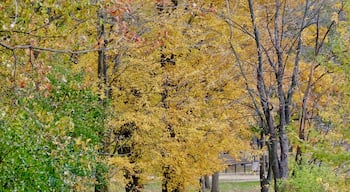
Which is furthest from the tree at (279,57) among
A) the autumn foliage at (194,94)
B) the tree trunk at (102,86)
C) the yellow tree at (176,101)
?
the tree trunk at (102,86)

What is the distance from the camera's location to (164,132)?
12.4 meters

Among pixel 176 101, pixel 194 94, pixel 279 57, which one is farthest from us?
pixel 194 94

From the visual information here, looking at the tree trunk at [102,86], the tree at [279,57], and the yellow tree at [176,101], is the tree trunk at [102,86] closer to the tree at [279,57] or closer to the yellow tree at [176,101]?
the yellow tree at [176,101]

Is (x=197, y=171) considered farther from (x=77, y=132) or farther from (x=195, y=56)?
(x=77, y=132)

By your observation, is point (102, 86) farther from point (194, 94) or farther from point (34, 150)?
point (34, 150)

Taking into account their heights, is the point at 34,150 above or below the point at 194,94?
below

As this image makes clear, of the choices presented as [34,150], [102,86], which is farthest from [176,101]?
[34,150]

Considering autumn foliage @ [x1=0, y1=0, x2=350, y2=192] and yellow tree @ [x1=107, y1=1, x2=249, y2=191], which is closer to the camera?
autumn foliage @ [x1=0, y1=0, x2=350, y2=192]

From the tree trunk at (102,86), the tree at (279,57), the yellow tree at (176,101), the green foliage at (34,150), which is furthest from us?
the yellow tree at (176,101)

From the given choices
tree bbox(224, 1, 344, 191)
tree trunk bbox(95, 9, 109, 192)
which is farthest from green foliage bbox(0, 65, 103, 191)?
tree bbox(224, 1, 344, 191)

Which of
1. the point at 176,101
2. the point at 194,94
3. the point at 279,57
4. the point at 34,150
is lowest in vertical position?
the point at 34,150

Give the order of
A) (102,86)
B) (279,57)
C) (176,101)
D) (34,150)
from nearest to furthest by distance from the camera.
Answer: (34,150), (102,86), (279,57), (176,101)

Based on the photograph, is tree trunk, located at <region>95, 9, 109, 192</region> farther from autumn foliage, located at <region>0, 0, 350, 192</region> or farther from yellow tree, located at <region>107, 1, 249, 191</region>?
yellow tree, located at <region>107, 1, 249, 191</region>

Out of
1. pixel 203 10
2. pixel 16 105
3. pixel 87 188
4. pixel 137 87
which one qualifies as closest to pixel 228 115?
pixel 137 87
